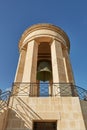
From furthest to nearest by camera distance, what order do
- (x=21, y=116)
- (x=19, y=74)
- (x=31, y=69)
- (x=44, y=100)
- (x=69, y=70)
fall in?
(x=69, y=70) < (x=19, y=74) < (x=31, y=69) < (x=44, y=100) < (x=21, y=116)

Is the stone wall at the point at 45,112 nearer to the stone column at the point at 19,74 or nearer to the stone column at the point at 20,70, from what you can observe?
the stone column at the point at 19,74

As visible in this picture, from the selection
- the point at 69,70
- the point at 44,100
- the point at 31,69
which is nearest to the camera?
the point at 44,100

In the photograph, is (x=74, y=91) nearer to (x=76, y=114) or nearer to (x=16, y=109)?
(x=76, y=114)

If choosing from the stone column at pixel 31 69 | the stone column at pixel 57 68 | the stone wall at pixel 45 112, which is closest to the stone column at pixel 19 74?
the stone column at pixel 31 69

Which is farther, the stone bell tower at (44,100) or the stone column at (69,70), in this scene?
the stone column at (69,70)

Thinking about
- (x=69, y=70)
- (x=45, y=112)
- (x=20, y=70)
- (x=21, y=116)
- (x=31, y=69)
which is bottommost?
(x=21, y=116)

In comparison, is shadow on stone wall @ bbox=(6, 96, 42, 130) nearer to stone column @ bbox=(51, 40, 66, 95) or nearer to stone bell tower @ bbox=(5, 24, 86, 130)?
stone bell tower @ bbox=(5, 24, 86, 130)

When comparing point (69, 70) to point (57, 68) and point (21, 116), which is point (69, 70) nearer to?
point (57, 68)

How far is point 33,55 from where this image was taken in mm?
10109

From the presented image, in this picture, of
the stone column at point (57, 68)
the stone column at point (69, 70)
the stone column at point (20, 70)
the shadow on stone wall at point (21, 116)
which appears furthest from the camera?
the stone column at point (69, 70)

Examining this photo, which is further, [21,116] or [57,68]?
[57,68]

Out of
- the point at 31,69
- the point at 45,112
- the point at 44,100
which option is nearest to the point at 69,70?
the point at 31,69

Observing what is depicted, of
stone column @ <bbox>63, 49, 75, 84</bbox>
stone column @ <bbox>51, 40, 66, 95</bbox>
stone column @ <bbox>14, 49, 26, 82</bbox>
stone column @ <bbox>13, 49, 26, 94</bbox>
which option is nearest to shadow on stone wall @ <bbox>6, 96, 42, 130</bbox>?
stone column @ <bbox>13, 49, 26, 94</bbox>

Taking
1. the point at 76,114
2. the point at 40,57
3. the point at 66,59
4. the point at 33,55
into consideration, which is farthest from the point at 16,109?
the point at 40,57
